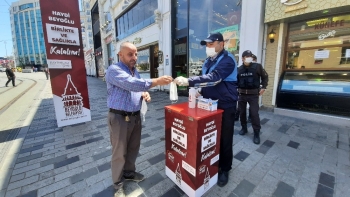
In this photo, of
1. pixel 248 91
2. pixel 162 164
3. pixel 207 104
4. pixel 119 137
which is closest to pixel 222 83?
pixel 207 104

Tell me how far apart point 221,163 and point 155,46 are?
9.10 m

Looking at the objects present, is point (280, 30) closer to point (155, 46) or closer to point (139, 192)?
point (139, 192)

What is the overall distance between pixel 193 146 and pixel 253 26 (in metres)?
4.99

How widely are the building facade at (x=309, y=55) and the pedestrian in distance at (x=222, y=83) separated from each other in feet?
12.5

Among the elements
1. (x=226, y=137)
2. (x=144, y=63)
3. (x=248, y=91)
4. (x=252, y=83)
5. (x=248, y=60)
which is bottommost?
(x=226, y=137)

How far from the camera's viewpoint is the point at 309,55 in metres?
4.72

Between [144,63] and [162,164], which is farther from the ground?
[144,63]

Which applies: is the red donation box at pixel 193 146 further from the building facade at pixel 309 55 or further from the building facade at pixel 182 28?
the building facade at pixel 182 28

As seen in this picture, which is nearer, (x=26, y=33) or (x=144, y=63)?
(x=144, y=63)

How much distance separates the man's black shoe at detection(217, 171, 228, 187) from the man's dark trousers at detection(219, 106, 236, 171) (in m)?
0.06

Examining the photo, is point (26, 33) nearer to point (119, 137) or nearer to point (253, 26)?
point (253, 26)

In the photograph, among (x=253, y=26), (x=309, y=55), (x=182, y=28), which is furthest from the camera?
(x=182, y=28)

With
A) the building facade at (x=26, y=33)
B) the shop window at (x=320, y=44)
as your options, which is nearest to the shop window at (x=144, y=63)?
the shop window at (x=320, y=44)

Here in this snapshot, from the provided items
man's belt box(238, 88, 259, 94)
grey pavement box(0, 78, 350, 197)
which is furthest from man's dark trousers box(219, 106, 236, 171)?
man's belt box(238, 88, 259, 94)
